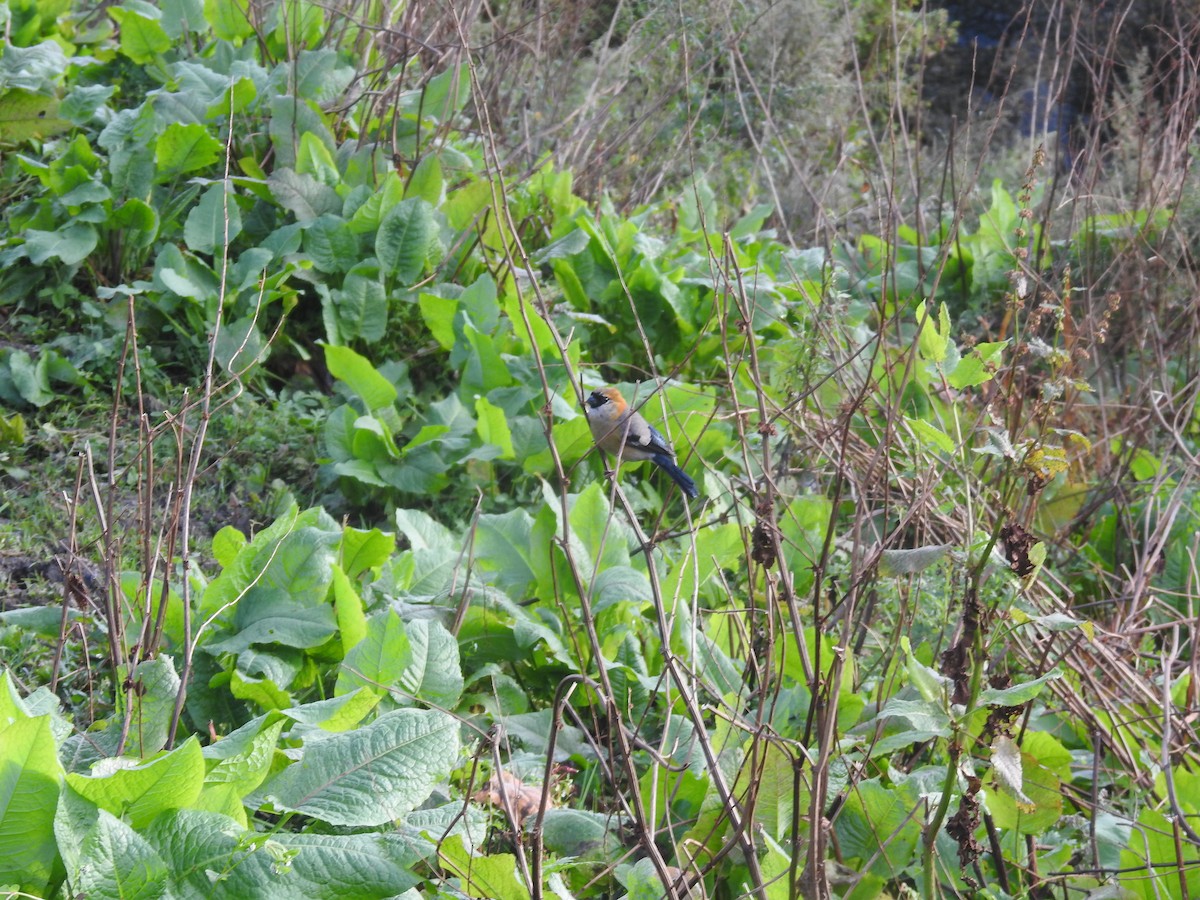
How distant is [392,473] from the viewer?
3.55m

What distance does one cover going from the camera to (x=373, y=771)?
1.95 meters

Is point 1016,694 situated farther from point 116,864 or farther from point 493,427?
point 493,427

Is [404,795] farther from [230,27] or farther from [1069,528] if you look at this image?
[230,27]

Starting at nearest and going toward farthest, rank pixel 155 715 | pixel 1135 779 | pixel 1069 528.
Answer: pixel 155 715
pixel 1135 779
pixel 1069 528

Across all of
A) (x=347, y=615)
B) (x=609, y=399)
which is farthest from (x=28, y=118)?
(x=347, y=615)

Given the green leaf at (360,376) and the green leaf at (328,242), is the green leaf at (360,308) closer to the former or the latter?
the green leaf at (328,242)

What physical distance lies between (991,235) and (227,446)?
379 centimetres

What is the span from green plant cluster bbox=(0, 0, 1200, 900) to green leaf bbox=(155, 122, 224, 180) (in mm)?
17

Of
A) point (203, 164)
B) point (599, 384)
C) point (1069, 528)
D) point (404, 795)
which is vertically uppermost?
point (203, 164)

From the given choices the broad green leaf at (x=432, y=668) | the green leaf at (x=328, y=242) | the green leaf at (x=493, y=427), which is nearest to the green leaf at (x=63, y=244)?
the green leaf at (x=328, y=242)

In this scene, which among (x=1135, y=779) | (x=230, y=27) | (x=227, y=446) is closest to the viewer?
(x=1135, y=779)

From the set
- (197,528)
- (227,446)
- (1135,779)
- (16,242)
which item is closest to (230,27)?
(16,242)

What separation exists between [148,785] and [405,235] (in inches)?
107

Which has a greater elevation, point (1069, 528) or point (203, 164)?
point (203, 164)
